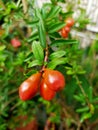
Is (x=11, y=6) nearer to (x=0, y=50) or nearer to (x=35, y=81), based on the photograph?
(x=0, y=50)

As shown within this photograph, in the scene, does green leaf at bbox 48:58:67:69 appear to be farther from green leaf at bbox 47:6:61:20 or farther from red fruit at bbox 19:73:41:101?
green leaf at bbox 47:6:61:20

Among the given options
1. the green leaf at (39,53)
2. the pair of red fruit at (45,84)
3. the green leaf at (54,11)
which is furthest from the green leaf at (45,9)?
the pair of red fruit at (45,84)

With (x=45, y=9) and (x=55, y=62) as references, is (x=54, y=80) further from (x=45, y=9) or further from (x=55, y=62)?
(x=45, y=9)

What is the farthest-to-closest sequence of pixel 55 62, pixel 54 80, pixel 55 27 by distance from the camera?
pixel 55 27 < pixel 55 62 < pixel 54 80

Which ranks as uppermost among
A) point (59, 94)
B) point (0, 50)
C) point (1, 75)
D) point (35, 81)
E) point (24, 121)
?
point (35, 81)

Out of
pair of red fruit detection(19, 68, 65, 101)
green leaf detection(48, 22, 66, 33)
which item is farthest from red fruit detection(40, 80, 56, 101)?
green leaf detection(48, 22, 66, 33)

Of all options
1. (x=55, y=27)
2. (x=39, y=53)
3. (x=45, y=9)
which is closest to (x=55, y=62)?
(x=39, y=53)

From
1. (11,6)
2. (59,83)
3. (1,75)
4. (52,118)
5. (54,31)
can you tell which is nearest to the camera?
(59,83)

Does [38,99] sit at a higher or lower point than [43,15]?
lower

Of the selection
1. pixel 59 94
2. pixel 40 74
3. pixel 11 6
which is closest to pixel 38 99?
pixel 59 94
